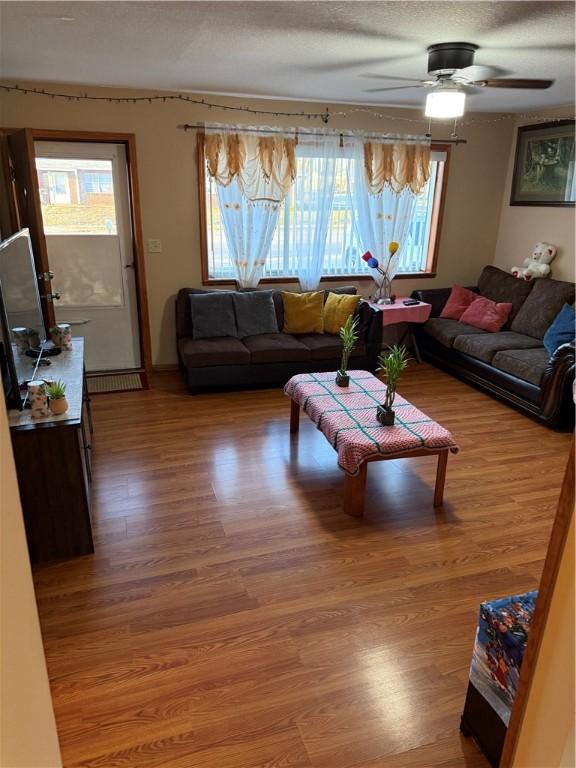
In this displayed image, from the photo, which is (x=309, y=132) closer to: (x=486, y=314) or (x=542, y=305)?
(x=486, y=314)

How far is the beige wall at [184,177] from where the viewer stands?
14.2 ft

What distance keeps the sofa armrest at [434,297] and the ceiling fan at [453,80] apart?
2.38 meters

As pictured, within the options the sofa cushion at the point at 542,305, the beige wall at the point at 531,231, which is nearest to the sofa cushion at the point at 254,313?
the sofa cushion at the point at 542,305

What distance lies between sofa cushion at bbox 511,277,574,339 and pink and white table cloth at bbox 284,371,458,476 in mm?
2173

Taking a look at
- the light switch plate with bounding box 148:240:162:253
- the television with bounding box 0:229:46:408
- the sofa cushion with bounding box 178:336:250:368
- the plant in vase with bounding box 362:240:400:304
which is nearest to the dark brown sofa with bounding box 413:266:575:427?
the plant in vase with bounding box 362:240:400:304

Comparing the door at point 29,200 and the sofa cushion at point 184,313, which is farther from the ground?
the door at point 29,200

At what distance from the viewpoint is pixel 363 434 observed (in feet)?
9.53

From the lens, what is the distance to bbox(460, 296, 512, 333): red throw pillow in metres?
5.16

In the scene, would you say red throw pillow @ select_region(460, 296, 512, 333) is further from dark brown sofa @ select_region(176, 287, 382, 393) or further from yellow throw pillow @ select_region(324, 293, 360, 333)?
yellow throw pillow @ select_region(324, 293, 360, 333)

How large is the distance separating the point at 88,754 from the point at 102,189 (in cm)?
425

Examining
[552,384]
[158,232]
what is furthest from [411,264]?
[158,232]

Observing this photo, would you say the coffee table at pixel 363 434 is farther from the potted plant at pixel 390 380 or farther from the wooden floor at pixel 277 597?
the wooden floor at pixel 277 597

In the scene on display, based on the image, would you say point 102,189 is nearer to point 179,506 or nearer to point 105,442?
point 105,442

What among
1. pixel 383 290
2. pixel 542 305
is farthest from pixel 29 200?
pixel 542 305
